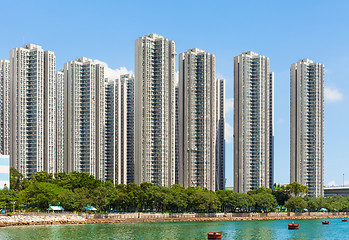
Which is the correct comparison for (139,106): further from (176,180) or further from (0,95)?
(0,95)

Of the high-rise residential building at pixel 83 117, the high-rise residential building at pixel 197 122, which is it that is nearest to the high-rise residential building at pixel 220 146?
the high-rise residential building at pixel 197 122

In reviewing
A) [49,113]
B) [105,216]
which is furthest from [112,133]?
[105,216]

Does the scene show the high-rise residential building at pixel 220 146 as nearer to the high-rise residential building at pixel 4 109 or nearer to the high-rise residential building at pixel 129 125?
the high-rise residential building at pixel 129 125

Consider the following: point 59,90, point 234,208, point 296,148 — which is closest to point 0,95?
point 59,90

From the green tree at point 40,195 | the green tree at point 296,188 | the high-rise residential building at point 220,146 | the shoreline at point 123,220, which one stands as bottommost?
the shoreline at point 123,220

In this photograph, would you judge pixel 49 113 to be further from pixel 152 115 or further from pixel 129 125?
pixel 129 125

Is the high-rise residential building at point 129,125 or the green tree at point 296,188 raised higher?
the high-rise residential building at point 129,125

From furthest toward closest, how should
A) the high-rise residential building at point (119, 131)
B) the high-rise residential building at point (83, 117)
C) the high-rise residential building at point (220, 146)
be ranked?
1. the high-rise residential building at point (220, 146)
2. the high-rise residential building at point (119, 131)
3. the high-rise residential building at point (83, 117)
